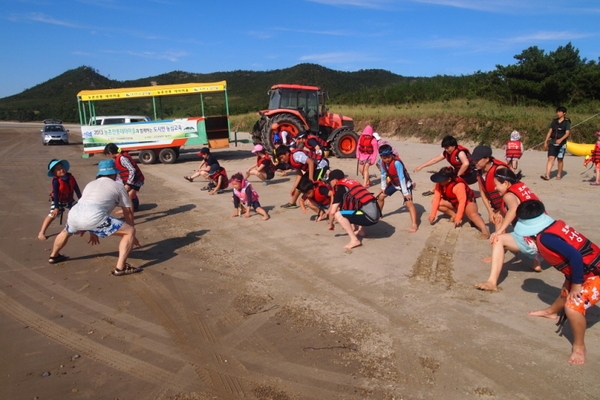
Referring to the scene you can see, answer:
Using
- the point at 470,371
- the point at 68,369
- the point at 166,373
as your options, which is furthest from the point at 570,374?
the point at 68,369

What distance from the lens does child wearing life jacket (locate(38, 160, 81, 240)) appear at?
700cm

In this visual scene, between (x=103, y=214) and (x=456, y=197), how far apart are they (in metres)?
4.92

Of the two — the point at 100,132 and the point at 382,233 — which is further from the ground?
the point at 100,132

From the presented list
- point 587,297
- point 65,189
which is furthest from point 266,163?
point 587,297

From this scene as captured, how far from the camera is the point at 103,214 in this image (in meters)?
5.44

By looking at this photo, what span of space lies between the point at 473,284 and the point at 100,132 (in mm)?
14009

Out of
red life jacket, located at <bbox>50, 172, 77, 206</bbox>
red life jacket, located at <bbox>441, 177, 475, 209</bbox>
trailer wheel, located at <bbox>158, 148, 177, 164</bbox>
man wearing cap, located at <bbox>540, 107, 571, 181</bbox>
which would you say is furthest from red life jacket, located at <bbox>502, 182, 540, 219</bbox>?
trailer wheel, located at <bbox>158, 148, 177, 164</bbox>

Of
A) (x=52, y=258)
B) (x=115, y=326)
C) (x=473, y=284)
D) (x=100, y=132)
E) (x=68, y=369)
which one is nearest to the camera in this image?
(x=68, y=369)

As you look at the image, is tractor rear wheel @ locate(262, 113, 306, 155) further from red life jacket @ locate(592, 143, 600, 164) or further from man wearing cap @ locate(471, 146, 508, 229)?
man wearing cap @ locate(471, 146, 508, 229)

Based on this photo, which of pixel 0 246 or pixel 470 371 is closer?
pixel 470 371

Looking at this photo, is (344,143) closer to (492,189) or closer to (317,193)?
(317,193)

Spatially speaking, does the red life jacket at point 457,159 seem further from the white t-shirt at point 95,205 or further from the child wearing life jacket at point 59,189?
the child wearing life jacket at point 59,189

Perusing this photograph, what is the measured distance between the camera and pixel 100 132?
15664 millimetres

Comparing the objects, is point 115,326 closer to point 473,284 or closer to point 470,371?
point 470,371
